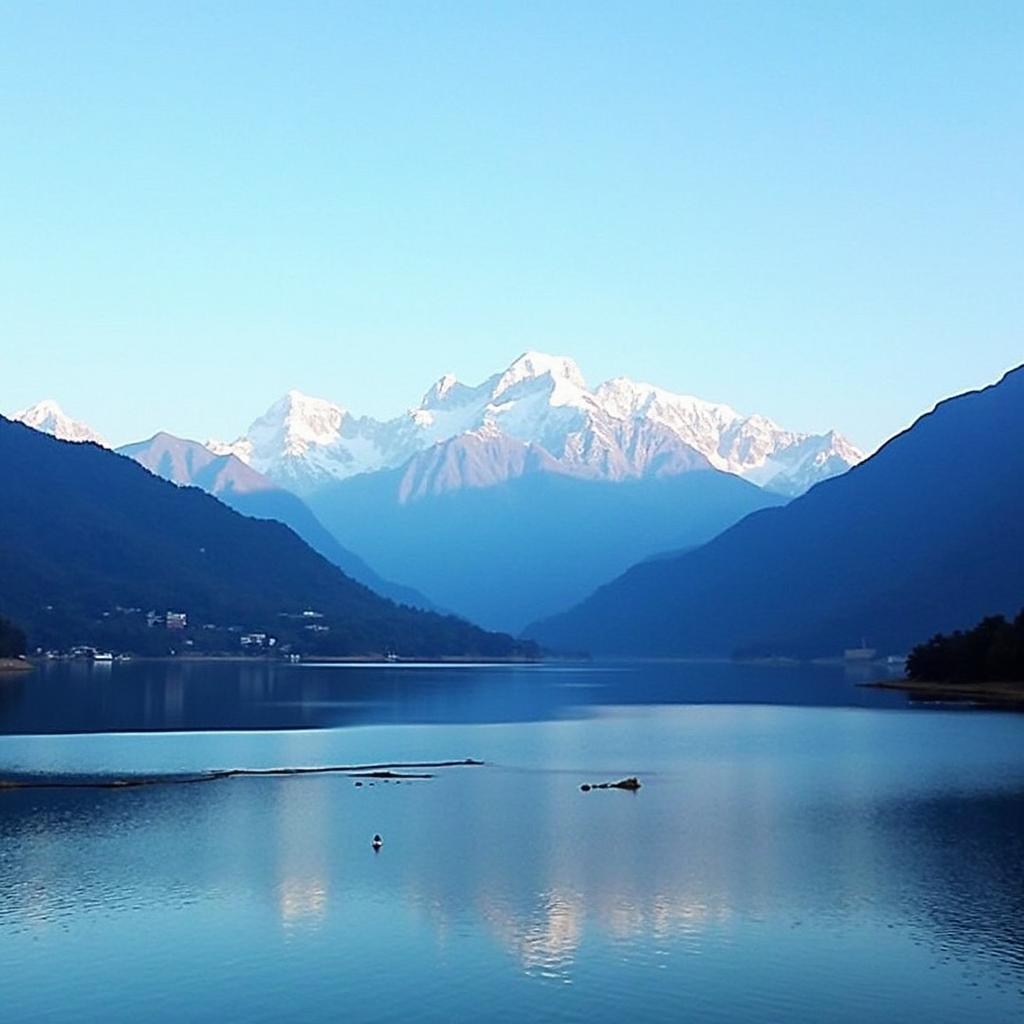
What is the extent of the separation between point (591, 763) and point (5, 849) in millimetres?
34248

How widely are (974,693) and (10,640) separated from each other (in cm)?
10795

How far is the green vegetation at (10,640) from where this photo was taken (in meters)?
175

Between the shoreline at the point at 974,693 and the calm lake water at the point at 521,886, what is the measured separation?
43202mm

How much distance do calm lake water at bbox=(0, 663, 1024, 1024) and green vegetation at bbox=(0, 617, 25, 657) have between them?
9800 cm

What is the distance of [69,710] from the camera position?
107750 millimetres

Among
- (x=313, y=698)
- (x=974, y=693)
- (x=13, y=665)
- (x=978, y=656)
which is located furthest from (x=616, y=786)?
(x=13, y=665)

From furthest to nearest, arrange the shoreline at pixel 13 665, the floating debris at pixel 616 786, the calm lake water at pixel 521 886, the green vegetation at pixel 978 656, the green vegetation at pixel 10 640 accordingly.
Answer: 1. the green vegetation at pixel 10 640
2. the shoreline at pixel 13 665
3. the green vegetation at pixel 978 656
4. the floating debris at pixel 616 786
5. the calm lake water at pixel 521 886

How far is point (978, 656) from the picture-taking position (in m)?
144

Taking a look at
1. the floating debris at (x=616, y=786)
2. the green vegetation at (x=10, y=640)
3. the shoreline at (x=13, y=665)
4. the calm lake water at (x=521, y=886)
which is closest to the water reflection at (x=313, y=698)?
the shoreline at (x=13, y=665)

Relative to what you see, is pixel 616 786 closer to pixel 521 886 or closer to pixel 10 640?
pixel 521 886

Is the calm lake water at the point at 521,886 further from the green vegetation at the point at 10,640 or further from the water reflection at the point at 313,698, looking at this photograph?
the green vegetation at the point at 10,640

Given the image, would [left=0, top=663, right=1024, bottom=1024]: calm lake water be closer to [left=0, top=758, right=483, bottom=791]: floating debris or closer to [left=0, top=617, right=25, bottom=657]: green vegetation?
[left=0, top=758, right=483, bottom=791]: floating debris

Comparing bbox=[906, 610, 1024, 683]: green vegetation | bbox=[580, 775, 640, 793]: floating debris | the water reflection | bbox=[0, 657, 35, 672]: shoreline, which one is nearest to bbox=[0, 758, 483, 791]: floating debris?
bbox=[580, 775, 640, 793]: floating debris

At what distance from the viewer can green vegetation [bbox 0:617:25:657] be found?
175 meters
